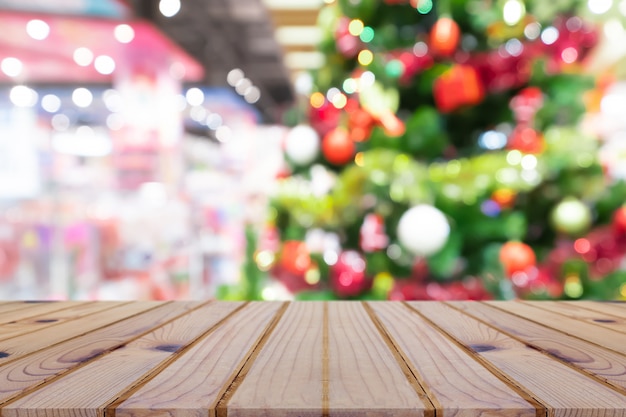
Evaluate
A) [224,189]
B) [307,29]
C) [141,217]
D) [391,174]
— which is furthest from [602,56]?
[224,189]

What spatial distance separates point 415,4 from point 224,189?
4.30 m

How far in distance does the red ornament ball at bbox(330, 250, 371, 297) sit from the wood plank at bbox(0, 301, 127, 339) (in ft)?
3.46

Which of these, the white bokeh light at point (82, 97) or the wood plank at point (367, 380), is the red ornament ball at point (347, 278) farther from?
the white bokeh light at point (82, 97)

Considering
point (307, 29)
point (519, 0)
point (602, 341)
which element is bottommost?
point (602, 341)

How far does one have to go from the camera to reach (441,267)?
68.0 inches

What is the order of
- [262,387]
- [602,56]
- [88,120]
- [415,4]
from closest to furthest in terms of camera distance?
[262,387] → [415,4] → [602,56] → [88,120]

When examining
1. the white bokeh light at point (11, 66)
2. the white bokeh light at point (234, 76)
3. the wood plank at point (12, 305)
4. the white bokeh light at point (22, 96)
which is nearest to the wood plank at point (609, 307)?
the wood plank at point (12, 305)

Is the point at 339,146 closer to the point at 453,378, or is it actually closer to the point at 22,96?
the point at 453,378

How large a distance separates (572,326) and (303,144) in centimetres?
166

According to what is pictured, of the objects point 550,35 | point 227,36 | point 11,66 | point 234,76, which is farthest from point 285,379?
point 234,76

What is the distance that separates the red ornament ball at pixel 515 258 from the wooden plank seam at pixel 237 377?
116cm

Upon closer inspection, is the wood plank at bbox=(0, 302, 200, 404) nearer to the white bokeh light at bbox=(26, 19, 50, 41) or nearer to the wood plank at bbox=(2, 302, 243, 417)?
the wood plank at bbox=(2, 302, 243, 417)

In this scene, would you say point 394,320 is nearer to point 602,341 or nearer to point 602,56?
point 602,341

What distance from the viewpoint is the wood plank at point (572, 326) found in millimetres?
768
